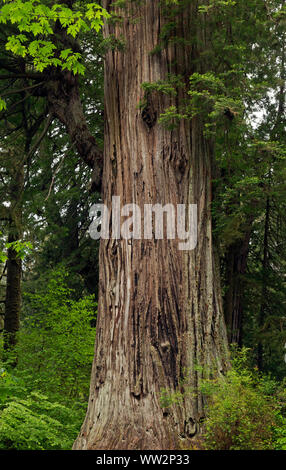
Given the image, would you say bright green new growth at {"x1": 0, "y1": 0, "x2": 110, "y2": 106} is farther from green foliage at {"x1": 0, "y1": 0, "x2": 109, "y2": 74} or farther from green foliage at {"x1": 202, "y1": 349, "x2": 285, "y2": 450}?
green foliage at {"x1": 202, "y1": 349, "x2": 285, "y2": 450}

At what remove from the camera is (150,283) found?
20.1 feet

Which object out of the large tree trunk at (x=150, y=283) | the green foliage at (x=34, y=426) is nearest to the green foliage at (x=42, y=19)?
the large tree trunk at (x=150, y=283)

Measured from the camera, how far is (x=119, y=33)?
7.34 metres

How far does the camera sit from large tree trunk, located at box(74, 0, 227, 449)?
223 inches

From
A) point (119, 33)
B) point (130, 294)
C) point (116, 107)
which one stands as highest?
point (119, 33)

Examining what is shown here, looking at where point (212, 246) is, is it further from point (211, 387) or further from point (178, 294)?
point (211, 387)

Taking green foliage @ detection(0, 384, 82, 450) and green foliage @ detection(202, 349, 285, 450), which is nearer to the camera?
green foliage @ detection(202, 349, 285, 450)

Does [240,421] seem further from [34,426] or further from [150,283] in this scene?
[34,426]

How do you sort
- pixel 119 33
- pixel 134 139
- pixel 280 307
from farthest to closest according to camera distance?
1. pixel 280 307
2. pixel 119 33
3. pixel 134 139

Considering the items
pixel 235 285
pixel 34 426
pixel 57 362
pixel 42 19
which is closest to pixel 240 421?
pixel 34 426

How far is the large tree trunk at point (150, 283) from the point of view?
5.66m

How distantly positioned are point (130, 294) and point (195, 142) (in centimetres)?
224

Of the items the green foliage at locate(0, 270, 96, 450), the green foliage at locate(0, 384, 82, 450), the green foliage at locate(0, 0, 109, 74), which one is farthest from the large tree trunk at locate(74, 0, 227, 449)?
the green foliage at locate(0, 270, 96, 450)
